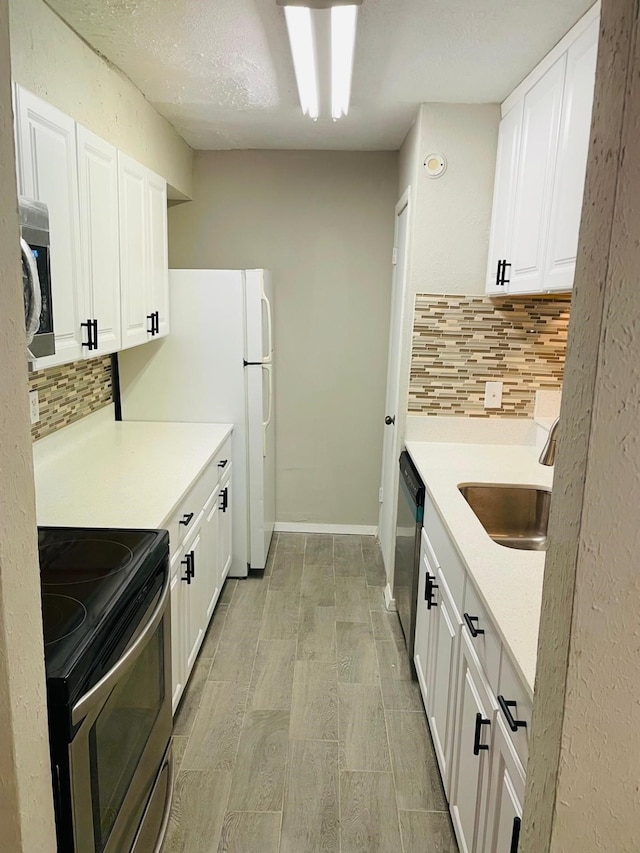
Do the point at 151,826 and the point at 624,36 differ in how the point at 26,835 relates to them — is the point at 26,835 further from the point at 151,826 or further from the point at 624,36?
the point at 624,36

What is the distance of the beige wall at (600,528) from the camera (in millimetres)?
713

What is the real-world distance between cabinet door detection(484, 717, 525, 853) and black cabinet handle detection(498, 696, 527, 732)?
6cm

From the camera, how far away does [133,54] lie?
7.86ft

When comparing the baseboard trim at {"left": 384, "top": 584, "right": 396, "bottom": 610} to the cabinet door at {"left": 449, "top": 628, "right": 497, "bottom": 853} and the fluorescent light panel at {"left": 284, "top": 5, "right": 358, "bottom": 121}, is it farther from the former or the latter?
the fluorescent light panel at {"left": 284, "top": 5, "right": 358, "bottom": 121}

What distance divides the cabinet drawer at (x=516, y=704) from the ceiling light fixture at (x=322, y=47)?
1.67 meters

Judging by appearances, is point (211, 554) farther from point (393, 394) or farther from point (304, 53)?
point (304, 53)

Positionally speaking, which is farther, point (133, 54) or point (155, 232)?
point (155, 232)

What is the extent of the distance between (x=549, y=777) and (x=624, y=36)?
88 cm

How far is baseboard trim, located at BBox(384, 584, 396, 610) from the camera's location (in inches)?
136

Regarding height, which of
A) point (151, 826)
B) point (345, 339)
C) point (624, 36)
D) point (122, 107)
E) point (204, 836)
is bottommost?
point (204, 836)

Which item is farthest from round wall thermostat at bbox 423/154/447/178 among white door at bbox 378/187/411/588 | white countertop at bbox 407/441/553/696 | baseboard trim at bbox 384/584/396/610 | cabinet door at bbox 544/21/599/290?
baseboard trim at bbox 384/584/396/610

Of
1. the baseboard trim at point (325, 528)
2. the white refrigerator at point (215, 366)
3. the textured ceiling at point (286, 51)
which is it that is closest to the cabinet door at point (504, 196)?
the textured ceiling at point (286, 51)

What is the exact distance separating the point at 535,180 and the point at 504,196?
0.40 meters

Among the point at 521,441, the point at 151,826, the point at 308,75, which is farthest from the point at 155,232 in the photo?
the point at 151,826
